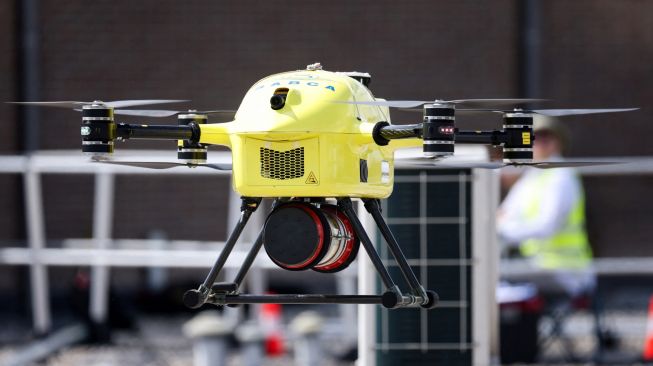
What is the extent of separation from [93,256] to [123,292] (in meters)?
4.57

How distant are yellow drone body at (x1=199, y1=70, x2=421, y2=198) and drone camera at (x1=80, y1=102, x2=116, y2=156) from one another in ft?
1.06

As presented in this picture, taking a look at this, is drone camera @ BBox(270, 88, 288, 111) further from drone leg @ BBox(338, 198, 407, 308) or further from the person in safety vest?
the person in safety vest

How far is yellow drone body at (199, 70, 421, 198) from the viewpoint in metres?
3.91

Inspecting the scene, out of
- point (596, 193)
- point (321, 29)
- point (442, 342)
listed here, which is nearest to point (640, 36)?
point (596, 193)

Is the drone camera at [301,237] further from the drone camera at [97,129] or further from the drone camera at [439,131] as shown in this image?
the drone camera at [97,129]

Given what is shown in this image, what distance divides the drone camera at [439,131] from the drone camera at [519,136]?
0.71ft

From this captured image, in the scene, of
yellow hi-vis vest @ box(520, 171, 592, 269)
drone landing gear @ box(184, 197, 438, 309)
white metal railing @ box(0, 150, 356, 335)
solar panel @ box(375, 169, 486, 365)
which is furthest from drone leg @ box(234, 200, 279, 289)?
yellow hi-vis vest @ box(520, 171, 592, 269)

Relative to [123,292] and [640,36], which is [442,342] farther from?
[640,36]

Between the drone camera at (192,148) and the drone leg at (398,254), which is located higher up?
the drone camera at (192,148)

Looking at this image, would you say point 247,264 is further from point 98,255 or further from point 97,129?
point 98,255

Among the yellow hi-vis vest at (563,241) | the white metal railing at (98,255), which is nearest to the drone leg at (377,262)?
the white metal railing at (98,255)

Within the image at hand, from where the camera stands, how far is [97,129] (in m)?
4.07

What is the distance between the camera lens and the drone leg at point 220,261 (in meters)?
4.07

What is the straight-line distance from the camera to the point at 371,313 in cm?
598
